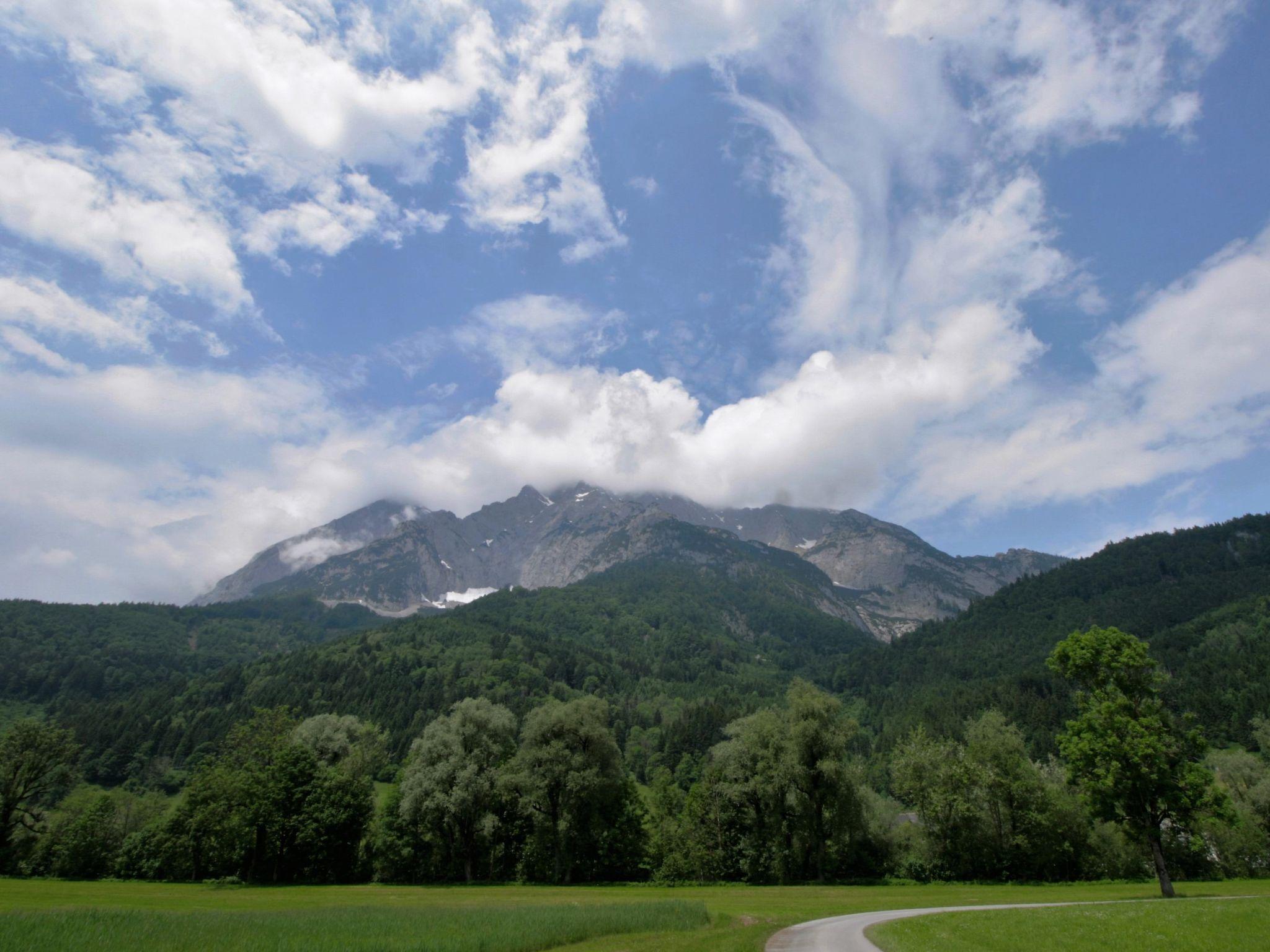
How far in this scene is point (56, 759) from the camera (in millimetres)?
71812

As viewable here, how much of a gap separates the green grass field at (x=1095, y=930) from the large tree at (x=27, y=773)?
8977 centimetres

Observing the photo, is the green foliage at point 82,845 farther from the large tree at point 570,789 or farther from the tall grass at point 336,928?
the tall grass at point 336,928

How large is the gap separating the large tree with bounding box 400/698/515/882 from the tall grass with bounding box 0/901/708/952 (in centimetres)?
2590

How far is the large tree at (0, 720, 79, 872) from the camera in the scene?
67688mm

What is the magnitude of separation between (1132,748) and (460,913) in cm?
3866

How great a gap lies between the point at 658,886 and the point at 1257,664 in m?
200

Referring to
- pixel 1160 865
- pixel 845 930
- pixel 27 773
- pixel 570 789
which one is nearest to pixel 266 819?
pixel 570 789

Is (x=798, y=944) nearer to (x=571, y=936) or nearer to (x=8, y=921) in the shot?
(x=571, y=936)

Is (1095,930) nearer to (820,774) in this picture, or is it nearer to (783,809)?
(820,774)

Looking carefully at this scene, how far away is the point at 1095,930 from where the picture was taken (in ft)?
72.8

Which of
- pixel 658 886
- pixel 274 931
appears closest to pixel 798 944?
pixel 274 931

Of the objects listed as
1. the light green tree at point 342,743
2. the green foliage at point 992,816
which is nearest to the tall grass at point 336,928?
the green foliage at point 992,816

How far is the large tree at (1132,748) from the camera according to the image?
36.2 m

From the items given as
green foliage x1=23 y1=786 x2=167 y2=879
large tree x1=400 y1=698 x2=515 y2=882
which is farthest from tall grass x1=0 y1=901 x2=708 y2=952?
green foliage x1=23 y1=786 x2=167 y2=879
